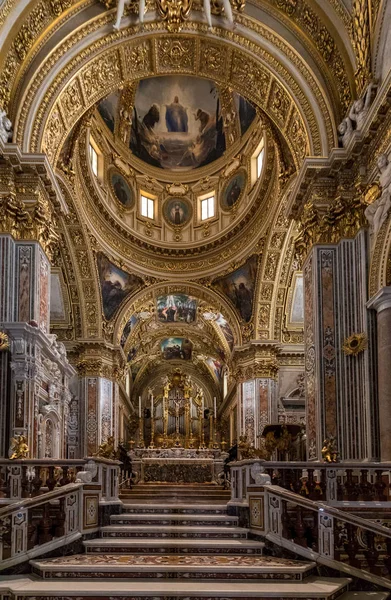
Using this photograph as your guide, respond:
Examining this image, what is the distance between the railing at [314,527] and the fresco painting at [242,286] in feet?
58.1

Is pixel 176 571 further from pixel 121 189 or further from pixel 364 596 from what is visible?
pixel 121 189

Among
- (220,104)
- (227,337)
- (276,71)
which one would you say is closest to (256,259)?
(220,104)

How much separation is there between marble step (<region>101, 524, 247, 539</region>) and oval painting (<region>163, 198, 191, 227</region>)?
21252mm

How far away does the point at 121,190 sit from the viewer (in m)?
30.7

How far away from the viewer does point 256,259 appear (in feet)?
97.3

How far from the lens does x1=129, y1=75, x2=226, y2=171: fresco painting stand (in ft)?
96.6

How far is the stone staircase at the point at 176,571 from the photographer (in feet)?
29.1

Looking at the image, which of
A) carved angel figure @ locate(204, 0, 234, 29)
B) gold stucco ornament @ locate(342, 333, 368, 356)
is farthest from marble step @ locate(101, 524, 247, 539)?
carved angel figure @ locate(204, 0, 234, 29)

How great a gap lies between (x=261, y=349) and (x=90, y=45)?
16160 millimetres

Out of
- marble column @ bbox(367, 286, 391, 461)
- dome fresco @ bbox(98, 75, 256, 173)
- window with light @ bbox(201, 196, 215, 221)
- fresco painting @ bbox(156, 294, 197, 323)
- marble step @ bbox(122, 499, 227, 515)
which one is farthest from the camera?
fresco painting @ bbox(156, 294, 197, 323)

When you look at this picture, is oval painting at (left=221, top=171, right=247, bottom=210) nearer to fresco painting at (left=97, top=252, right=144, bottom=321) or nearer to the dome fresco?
the dome fresco

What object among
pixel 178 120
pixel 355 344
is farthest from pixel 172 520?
pixel 178 120

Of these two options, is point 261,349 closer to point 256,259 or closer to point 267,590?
point 256,259

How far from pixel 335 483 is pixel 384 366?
2958 mm
